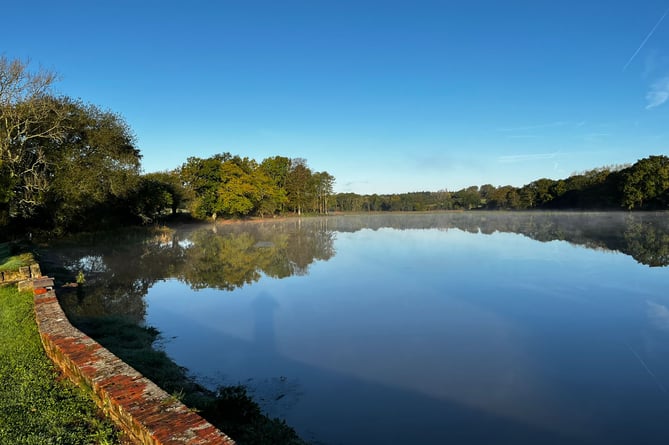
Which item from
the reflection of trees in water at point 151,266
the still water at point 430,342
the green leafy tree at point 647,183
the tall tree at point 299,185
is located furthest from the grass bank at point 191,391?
the green leafy tree at point 647,183

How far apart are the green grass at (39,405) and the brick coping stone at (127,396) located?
12 centimetres

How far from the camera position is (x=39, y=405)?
163 inches

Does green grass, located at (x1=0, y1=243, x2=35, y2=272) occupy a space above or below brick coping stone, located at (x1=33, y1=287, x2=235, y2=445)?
above

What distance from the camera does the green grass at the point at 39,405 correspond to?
3582 millimetres

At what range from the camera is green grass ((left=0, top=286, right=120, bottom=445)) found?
358 cm

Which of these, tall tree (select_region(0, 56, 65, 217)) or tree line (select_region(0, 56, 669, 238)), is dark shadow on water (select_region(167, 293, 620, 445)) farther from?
tall tree (select_region(0, 56, 65, 217))

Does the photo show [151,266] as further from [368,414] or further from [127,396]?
[368,414]

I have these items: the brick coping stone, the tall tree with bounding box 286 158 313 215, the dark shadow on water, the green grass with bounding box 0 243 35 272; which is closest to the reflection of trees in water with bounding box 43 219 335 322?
the green grass with bounding box 0 243 35 272

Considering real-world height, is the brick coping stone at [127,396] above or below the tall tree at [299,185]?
below

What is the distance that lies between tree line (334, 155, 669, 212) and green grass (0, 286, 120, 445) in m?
70.7

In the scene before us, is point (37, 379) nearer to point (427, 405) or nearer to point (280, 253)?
point (427, 405)

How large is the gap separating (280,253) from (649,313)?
1681 cm

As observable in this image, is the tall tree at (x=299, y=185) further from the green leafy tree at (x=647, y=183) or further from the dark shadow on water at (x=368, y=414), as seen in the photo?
the dark shadow on water at (x=368, y=414)

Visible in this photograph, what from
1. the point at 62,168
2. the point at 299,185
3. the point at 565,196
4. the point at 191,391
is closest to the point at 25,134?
the point at 62,168
